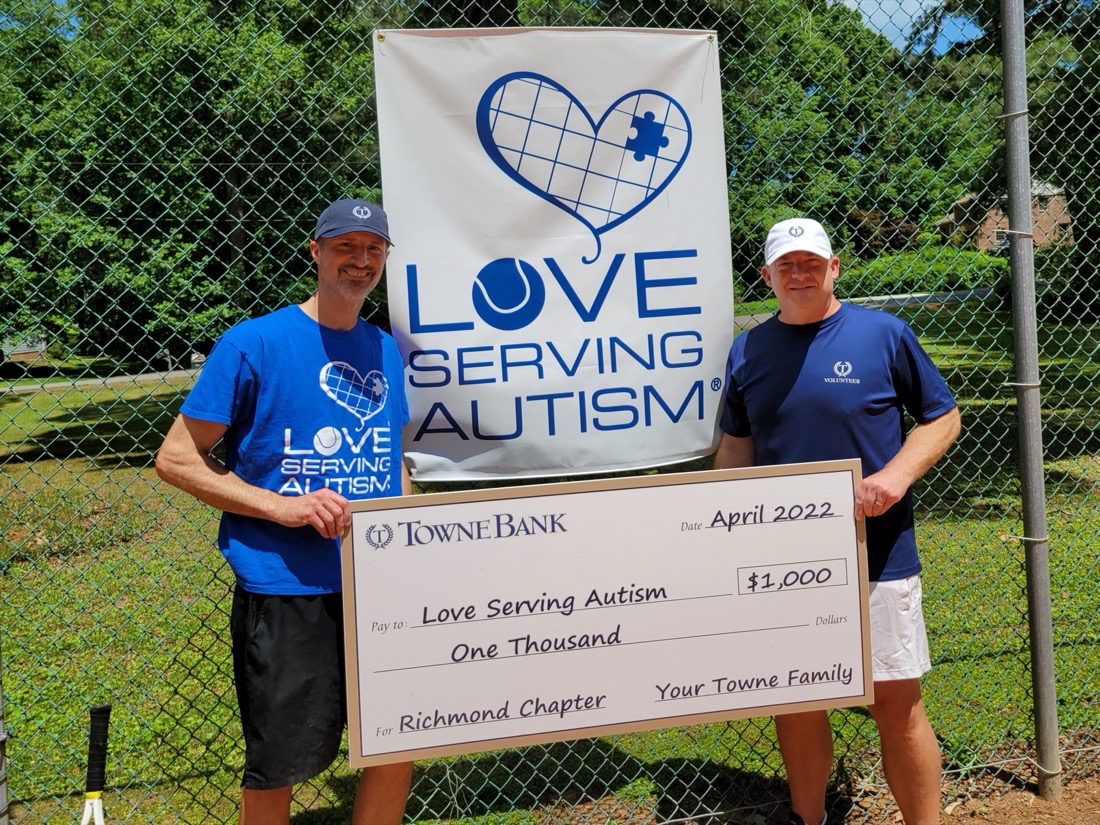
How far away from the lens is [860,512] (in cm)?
261

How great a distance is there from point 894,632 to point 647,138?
1709 millimetres

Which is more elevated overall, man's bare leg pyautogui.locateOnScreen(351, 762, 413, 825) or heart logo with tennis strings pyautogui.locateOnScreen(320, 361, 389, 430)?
heart logo with tennis strings pyautogui.locateOnScreen(320, 361, 389, 430)

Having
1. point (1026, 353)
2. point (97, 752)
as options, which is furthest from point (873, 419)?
point (97, 752)

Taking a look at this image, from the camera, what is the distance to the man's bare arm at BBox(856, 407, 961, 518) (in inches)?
102

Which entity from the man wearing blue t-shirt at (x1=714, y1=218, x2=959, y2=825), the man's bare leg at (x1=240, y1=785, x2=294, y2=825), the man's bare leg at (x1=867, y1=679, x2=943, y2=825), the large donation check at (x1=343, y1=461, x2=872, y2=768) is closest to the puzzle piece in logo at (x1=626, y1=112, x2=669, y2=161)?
the man wearing blue t-shirt at (x1=714, y1=218, x2=959, y2=825)

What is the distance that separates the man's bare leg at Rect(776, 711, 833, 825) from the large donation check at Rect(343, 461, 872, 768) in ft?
0.94

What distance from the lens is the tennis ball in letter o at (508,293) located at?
9.43 feet

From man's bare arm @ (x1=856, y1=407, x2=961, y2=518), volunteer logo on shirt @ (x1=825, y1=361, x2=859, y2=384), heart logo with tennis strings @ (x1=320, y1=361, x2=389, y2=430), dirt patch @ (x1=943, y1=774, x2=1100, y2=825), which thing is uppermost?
heart logo with tennis strings @ (x1=320, y1=361, x2=389, y2=430)

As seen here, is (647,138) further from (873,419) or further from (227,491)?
(227,491)

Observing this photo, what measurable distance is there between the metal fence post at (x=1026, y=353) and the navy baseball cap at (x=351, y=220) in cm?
214

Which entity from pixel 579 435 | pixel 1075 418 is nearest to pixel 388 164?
pixel 579 435

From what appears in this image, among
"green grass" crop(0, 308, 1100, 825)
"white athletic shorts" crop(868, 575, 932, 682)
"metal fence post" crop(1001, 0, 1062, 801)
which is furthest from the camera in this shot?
"green grass" crop(0, 308, 1100, 825)

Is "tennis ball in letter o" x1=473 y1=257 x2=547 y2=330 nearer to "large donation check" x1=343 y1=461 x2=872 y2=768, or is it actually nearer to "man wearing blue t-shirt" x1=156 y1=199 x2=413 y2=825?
"man wearing blue t-shirt" x1=156 y1=199 x2=413 y2=825

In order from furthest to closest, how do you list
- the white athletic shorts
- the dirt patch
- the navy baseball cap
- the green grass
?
the green grass < the dirt patch < the white athletic shorts < the navy baseball cap
